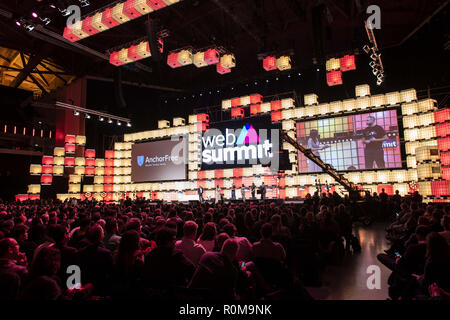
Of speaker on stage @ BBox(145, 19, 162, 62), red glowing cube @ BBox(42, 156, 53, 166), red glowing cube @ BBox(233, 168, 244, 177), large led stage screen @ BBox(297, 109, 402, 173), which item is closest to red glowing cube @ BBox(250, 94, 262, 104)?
Result: large led stage screen @ BBox(297, 109, 402, 173)

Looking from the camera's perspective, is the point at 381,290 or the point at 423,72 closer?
the point at 381,290

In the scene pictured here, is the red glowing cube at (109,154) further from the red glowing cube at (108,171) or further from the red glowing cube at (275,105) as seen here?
the red glowing cube at (275,105)

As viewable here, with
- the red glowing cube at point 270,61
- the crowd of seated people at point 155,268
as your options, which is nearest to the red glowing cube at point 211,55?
the red glowing cube at point 270,61

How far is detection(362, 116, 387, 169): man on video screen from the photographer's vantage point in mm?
18156

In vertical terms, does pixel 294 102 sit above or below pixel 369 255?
above

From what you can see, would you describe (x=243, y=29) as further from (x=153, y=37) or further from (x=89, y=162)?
(x=89, y=162)

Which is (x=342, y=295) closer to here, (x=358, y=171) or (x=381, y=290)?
(x=381, y=290)

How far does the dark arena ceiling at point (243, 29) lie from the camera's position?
50.0ft

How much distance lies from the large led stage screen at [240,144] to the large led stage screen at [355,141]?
2535 millimetres

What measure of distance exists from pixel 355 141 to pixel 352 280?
1581 centimetres
